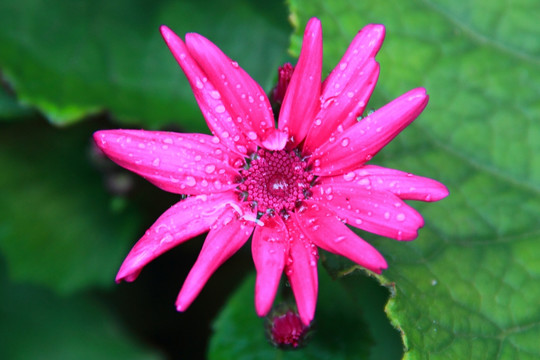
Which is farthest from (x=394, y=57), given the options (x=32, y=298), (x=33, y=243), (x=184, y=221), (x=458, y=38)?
(x=32, y=298)

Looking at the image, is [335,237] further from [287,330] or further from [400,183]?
[287,330]

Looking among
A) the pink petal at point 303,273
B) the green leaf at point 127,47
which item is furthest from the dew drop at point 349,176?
the green leaf at point 127,47

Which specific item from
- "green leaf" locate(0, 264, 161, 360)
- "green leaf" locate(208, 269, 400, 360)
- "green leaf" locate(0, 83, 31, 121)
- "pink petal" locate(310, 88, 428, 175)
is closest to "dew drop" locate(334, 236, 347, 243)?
"pink petal" locate(310, 88, 428, 175)

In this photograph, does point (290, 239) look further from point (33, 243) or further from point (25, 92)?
point (33, 243)

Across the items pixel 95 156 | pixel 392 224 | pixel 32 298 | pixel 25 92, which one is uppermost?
pixel 392 224

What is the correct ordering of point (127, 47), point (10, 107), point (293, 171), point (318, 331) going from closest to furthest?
point (293, 171), point (318, 331), point (10, 107), point (127, 47)

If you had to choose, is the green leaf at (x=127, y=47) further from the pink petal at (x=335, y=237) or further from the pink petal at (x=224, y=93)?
the pink petal at (x=335, y=237)

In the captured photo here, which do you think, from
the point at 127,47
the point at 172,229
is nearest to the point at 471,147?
the point at 172,229
